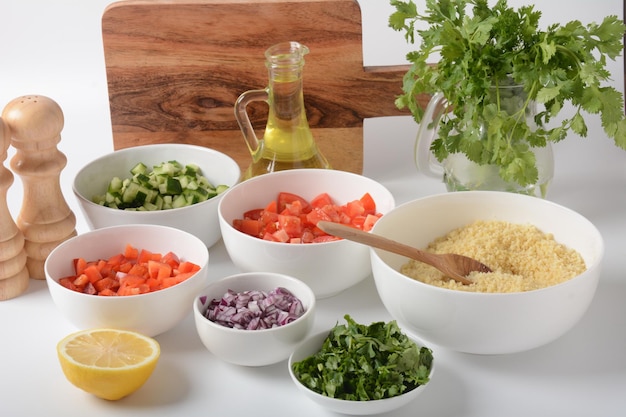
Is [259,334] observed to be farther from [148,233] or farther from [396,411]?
[148,233]

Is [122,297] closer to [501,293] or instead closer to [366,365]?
[366,365]

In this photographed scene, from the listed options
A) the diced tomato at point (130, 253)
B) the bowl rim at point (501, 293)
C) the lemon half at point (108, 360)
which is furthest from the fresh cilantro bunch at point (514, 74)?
the lemon half at point (108, 360)

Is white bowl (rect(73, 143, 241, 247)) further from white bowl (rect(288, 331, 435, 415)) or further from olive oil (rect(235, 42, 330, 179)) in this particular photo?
white bowl (rect(288, 331, 435, 415))

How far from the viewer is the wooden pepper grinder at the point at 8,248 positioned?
206cm

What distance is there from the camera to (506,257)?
6.51 feet

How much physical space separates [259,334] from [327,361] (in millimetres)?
135

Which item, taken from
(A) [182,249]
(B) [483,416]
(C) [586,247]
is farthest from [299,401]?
(C) [586,247]

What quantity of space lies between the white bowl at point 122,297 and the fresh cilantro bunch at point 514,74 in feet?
2.15

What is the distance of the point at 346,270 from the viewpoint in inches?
79.1

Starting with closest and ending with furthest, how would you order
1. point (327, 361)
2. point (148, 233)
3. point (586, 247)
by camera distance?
point (327, 361) → point (586, 247) → point (148, 233)

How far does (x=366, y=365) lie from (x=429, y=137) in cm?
92

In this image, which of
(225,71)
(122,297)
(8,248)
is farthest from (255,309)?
(225,71)

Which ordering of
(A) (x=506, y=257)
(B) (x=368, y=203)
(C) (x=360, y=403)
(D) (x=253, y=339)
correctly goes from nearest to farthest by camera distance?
(C) (x=360, y=403)
(D) (x=253, y=339)
(A) (x=506, y=257)
(B) (x=368, y=203)

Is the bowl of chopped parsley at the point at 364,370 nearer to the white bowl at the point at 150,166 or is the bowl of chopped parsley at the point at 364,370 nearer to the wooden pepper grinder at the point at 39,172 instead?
the white bowl at the point at 150,166
